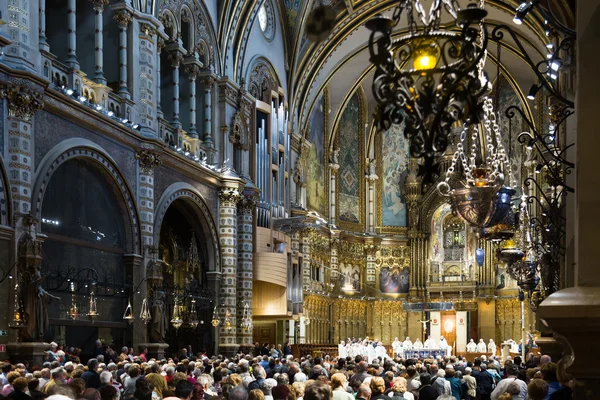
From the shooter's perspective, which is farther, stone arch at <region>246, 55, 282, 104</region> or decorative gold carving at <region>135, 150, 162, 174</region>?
stone arch at <region>246, 55, 282, 104</region>

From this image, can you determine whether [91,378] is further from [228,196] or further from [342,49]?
[342,49]

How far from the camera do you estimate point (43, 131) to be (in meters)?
17.3

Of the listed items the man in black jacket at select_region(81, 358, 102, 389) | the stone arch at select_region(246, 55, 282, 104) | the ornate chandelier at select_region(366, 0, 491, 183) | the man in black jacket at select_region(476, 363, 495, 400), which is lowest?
the man in black jacket at select_region(476, 363, 495, 400)

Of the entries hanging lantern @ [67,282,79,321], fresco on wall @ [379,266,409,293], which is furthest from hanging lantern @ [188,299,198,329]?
fresco on wall @ [379,266,409,293]

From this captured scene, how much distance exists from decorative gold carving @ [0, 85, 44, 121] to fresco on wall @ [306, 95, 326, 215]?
23.0 metres

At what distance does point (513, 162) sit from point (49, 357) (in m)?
31.1

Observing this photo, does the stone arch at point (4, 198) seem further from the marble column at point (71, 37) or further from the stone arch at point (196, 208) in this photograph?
the stone arch at point (196, 208)

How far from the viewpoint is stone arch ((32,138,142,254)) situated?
16.9 m

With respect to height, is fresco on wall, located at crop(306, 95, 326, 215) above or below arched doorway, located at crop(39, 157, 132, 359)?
above

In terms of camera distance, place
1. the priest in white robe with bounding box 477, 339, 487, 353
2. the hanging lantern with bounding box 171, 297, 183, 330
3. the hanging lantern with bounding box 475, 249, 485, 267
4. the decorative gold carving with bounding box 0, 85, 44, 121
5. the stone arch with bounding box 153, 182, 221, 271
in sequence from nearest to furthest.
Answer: the decorative gold carving with bounding box 0, 85, 44, 121 → the stone arch with bounding box 153, 182, 221, 271 → the hanging lantern with bounding box 171, 297, 183, 330 → the priest in white robe with bounding box 477, 339, 487, 353 → the hanging lantern with bounding box 475, 249, 485, 267

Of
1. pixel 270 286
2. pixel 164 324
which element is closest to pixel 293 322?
pixel 270 286

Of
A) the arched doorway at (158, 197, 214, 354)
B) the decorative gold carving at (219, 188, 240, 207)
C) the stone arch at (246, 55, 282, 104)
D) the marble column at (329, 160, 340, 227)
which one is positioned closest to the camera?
the arched doorway at (158, 197, 214, 354)

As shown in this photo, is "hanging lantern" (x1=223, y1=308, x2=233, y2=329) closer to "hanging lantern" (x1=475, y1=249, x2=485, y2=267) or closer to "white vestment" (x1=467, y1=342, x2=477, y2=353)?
"white vestment" (x1=467, y1=342, x2=477, y2=353)

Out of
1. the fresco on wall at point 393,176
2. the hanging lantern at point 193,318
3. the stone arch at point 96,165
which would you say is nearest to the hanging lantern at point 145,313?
the stone arch at point 96,165
